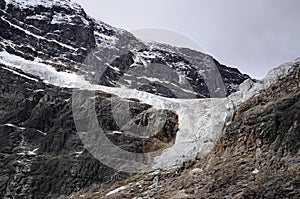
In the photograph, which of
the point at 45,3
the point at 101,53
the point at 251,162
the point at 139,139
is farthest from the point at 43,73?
the point at 45,3

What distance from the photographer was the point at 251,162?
909 inches

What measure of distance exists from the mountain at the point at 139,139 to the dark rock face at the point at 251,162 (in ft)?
0.21

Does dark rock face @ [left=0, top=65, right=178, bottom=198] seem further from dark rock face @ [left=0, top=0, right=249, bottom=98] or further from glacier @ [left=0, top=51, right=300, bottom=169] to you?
dark rock face @ [left=0, top=0, right=249, bottom=98]

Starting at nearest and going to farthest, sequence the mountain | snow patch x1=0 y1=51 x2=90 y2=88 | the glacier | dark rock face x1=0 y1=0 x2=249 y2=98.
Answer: the mountain < the glacier < snow patch x1=0 y1=51 x2=90 y2=88 < dark rock face x1=0 y1=0 x2=249 y2=98

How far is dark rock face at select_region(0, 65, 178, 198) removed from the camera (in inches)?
1361

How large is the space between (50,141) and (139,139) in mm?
7937

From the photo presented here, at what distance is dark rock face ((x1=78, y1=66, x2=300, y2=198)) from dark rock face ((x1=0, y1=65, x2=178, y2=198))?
17.1 ft

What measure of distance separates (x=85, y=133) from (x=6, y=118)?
8.63 meters

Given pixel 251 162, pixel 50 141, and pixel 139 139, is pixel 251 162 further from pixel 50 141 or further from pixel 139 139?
pixel 50 141

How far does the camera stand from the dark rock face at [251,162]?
20.6 metres

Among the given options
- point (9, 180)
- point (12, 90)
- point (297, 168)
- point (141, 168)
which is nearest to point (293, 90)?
point (297, 168)

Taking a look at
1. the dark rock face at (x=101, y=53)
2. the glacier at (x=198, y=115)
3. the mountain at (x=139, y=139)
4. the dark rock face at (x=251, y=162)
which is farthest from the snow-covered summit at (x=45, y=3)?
the dark rock face at (x=251, y=162)

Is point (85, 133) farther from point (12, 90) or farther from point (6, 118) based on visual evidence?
point (12, 90)

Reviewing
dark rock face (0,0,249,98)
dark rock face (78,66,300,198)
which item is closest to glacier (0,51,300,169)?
dark rock face (78,66,300,198)
